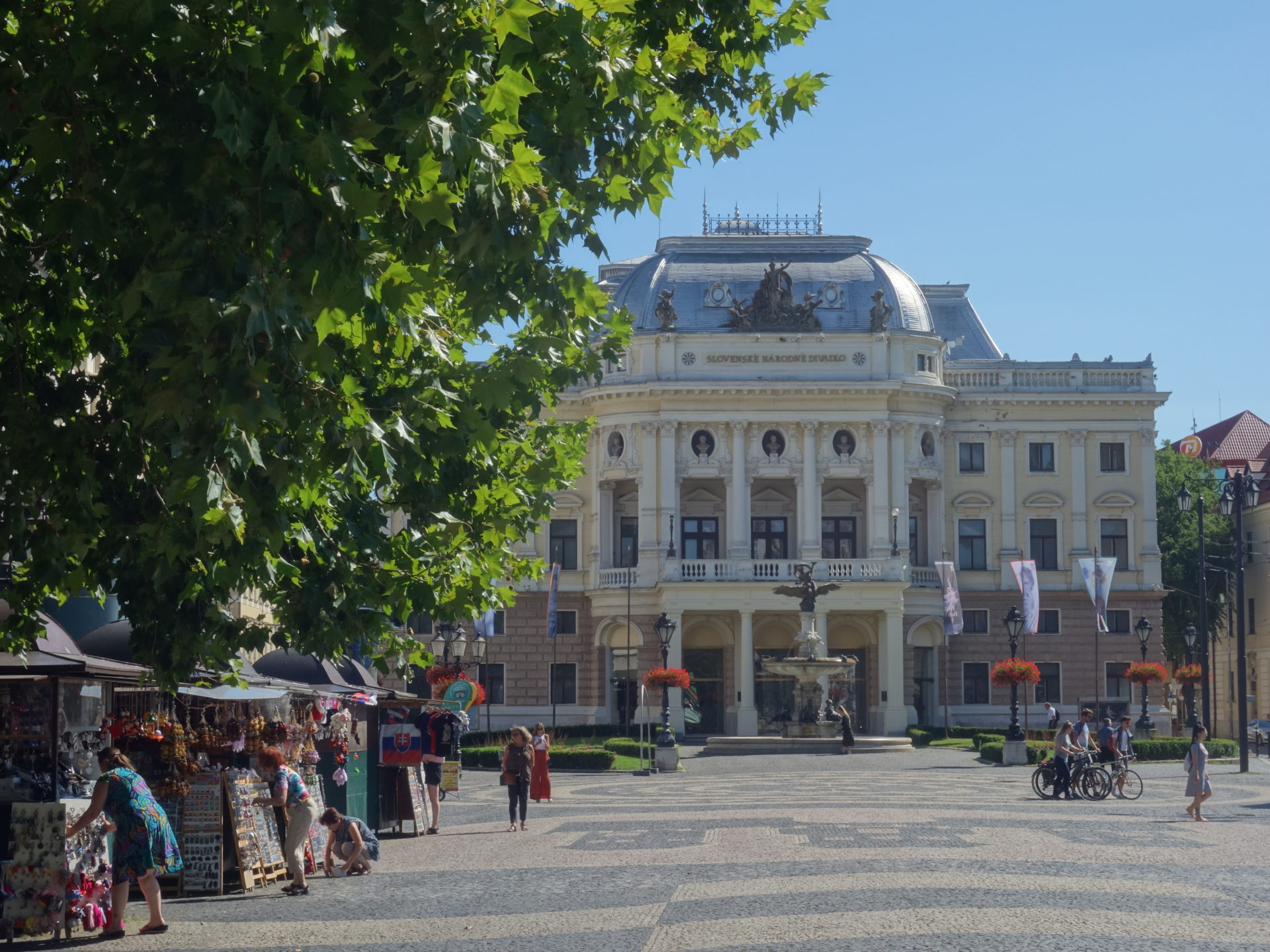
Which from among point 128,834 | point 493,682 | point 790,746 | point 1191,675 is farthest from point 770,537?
point 128,834

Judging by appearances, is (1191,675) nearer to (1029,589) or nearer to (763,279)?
(1029,589)

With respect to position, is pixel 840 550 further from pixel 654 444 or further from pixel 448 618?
pixel 448 618

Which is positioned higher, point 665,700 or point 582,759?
point 665,700

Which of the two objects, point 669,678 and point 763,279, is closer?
point 669,678

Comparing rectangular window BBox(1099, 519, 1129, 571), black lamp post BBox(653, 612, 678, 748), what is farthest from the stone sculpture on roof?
black lamp post BBox(653, 612, 678, 748)

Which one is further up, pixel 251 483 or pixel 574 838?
pixel 251 483

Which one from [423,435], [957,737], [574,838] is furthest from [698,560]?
[423,435]

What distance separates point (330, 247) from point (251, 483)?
6.09ft

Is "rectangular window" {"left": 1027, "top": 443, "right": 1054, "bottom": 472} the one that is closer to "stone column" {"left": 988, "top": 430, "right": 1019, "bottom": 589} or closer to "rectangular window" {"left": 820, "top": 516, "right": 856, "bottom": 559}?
"stone column" {"left": 988, "top": 430, "right": 1019, "bottom": 589}

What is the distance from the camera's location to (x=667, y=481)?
6606 cm

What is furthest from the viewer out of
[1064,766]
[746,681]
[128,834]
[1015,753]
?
[746,681]

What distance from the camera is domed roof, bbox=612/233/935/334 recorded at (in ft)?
222

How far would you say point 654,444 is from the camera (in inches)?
2621

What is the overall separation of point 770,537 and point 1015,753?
24.6 metres
